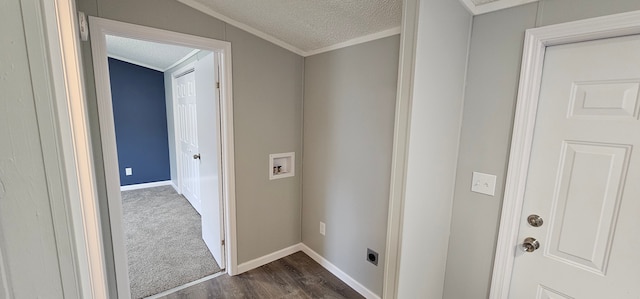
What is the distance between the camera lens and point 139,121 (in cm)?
457

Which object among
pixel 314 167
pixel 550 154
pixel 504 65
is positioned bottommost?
pixel 314 167

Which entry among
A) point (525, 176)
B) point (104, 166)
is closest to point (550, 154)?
point (525, 176)

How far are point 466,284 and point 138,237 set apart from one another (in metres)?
3.30

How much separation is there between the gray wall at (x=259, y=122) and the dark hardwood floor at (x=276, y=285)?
20cm

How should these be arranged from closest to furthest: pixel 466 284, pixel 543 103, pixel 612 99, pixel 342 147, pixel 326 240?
pixel 612 99
pixel 543 103
pixel 466 284
pixel 342 147
pixel 326 240

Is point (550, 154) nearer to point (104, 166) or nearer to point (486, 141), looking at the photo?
point (486, 141)

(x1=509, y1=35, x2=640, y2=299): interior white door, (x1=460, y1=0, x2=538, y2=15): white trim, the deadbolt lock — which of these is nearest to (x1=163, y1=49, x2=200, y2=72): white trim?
(x1=460, y1=0, x2=538, y2=15): white trim

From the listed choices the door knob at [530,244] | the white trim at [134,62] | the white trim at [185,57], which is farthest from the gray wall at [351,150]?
Answer: the white trim at [134,62]

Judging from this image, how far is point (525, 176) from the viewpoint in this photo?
4.48 feet

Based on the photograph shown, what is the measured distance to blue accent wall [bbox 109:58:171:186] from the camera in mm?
4348

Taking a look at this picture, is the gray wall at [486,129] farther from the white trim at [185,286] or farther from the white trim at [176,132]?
the white trim at [176,132]

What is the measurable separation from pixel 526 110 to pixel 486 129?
0.20 m

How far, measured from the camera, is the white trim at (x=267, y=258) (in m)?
2.38

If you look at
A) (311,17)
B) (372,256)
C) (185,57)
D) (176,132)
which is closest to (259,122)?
(311,17)
